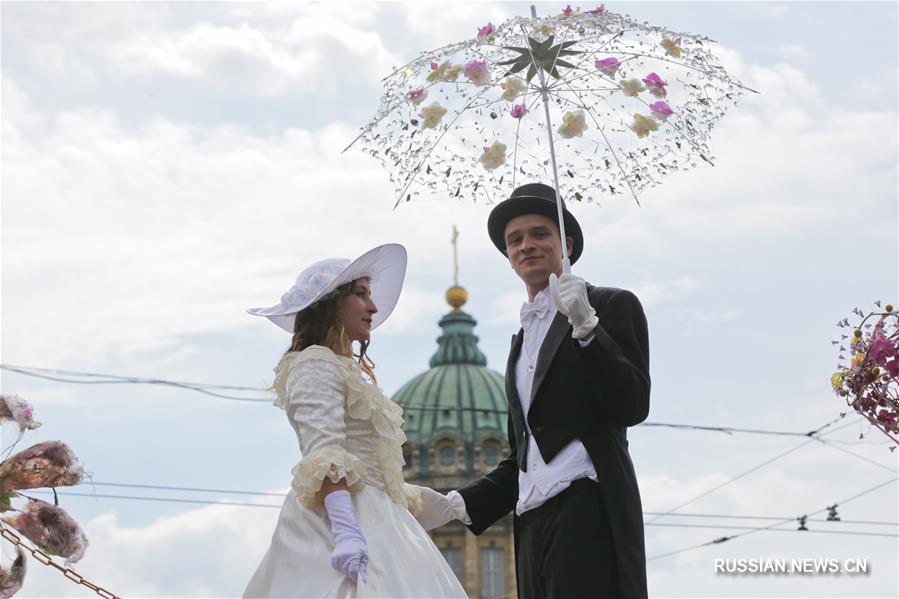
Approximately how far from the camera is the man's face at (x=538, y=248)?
593cm

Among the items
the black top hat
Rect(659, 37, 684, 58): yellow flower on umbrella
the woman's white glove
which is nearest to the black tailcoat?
the black top hat

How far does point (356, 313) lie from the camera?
19.5 ft

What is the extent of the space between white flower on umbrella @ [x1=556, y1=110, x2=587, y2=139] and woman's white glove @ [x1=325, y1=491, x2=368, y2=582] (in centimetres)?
170

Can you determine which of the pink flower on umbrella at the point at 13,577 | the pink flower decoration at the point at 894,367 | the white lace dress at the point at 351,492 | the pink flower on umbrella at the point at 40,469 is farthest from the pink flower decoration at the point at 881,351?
the pink flower on umbrella at the point at 13,577

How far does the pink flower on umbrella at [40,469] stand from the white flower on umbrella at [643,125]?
2713 millimetres

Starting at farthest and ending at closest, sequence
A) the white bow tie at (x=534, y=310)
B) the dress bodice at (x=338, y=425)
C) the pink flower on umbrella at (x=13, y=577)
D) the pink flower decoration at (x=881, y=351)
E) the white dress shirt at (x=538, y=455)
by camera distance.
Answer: the pink flower on umbrella at (x=13, y=577)
the white bow tie at (x=534, y=310)
the pink flower decoration at (x=881, y=351)
the white dress shirt at (x=538, y=455)
the dress bodice at (x=338, y=425)

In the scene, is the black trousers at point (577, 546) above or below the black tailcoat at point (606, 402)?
below

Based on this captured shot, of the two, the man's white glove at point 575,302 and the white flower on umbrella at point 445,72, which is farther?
the white flower on umbrella at point 445,72

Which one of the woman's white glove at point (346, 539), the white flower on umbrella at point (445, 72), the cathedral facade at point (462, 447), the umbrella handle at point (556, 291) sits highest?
the cathedral facade at point (462, 447)

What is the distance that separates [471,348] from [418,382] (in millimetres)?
2335

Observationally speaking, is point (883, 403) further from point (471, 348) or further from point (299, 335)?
point (471, 348)

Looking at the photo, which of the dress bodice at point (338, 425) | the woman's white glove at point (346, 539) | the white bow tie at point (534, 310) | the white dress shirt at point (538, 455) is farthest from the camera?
the white bow tie at point (534, 310)

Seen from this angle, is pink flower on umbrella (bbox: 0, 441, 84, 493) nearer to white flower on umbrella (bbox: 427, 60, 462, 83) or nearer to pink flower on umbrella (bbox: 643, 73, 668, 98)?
white flower on umbrella (bbox: 427, 60, 462, 83)

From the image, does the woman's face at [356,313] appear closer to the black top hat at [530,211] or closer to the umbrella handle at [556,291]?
the black top hat at [530,211]
